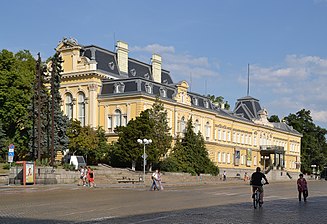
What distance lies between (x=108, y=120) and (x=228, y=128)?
30.2 metres

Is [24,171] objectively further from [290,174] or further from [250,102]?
[290,174]

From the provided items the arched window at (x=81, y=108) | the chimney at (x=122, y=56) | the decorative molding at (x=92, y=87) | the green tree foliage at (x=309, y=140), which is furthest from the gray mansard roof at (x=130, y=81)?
the green tree foliage at (x=309, y=140)

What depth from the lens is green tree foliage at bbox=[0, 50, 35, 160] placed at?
5706 centimetres

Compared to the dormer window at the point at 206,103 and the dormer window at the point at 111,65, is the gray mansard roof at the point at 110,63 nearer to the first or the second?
the dormer window at the point at 111,65

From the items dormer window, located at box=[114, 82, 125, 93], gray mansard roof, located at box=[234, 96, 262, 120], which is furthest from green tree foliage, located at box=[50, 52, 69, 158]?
gray mansard roof, located at box=[234, 96, 262, 120]

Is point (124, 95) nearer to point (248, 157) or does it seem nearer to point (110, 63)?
point (110, 63)

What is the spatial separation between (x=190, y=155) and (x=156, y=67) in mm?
20996

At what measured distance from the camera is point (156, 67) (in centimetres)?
8900

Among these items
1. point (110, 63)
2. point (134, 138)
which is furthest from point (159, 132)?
point (110, 63)

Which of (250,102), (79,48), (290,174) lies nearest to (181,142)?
(79,48)

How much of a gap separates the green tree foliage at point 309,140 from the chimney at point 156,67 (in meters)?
57.8

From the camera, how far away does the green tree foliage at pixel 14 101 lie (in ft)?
187

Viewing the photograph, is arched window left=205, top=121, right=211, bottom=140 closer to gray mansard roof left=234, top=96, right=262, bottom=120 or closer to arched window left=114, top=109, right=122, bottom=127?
arched window left=114, top=109, right=122, bottom=127

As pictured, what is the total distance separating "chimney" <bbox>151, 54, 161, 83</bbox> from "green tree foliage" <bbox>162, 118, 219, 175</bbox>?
15291 millimetres
